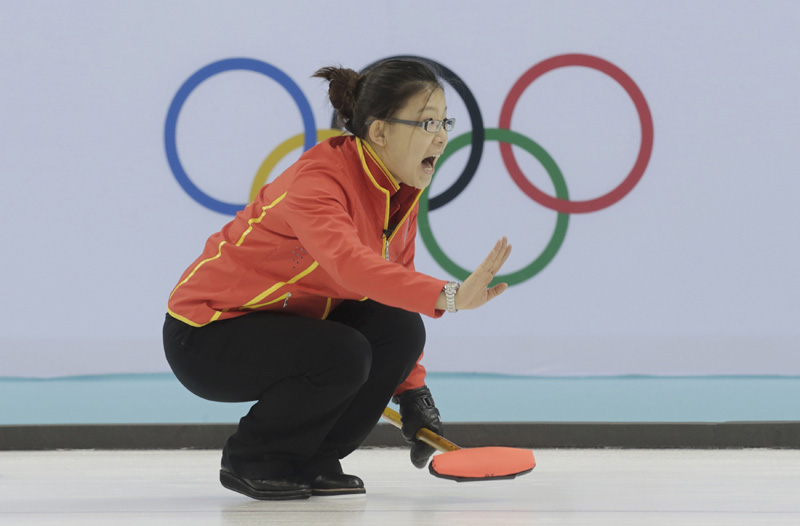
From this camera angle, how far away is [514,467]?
1500mm

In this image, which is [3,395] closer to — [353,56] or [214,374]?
[353,56]

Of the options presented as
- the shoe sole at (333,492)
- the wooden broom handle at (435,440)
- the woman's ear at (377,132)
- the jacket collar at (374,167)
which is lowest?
the shoe sole at (333,492)

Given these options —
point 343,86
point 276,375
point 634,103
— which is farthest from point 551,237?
point 276,375

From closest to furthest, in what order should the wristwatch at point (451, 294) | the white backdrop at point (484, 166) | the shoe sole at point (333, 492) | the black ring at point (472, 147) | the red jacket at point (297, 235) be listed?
the wristwatch at point (451, 294) < the red jacket at point (297, 235) < the shoe sole at point (333, 492) < the white backdrop at point (484, 166) < the black ring at point (472, 147)

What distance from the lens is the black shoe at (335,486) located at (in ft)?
5.24

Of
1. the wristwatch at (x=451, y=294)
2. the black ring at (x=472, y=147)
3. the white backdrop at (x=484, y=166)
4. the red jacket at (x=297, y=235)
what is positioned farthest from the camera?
the black ring at (x=472, y=147)

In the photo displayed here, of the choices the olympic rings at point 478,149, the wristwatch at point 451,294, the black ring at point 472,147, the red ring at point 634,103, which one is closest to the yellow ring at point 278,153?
the olympic rings at point 478,149

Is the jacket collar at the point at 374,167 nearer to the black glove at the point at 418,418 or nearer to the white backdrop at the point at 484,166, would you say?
the black glove at the point at 418,418

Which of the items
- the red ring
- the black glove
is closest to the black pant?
the black glove

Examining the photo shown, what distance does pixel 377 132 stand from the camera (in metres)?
1.57

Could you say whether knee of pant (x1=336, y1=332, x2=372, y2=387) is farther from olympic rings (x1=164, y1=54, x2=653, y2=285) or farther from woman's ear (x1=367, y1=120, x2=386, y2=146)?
olympic rings (x1=164, y1=54, x2=653, y2=285)

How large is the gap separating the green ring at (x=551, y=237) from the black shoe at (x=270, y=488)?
1624 millimetres

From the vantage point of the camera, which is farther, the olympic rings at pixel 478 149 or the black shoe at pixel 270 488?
the olympic rings at pixel 478 149

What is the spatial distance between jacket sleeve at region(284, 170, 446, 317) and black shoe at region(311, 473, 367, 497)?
0.38m
